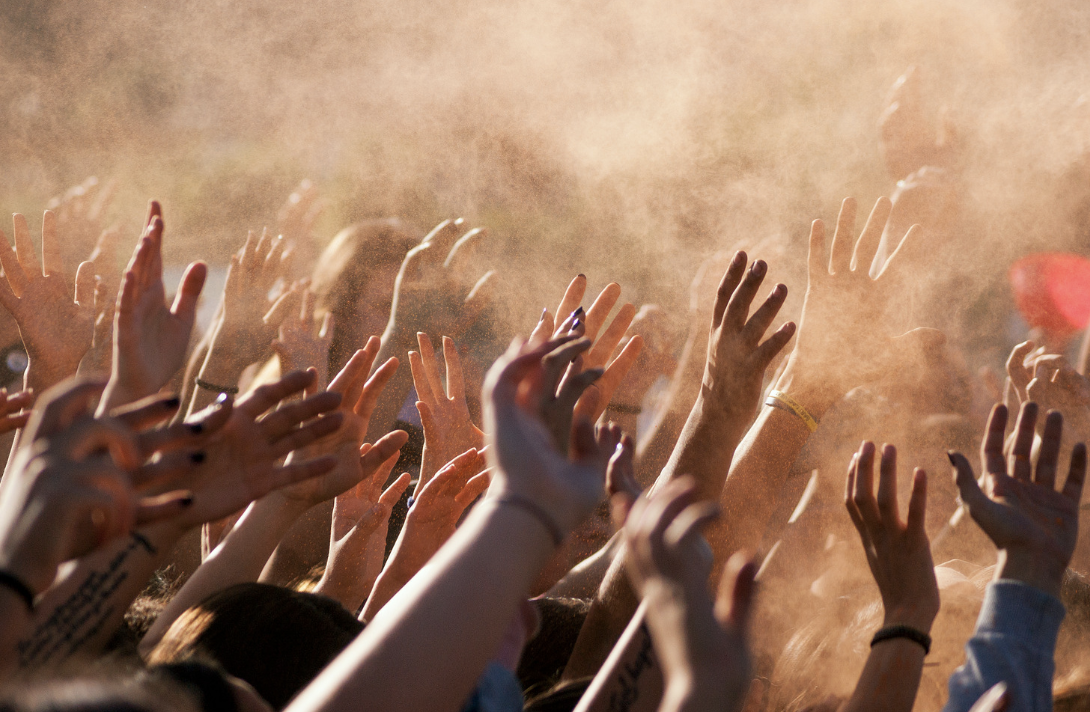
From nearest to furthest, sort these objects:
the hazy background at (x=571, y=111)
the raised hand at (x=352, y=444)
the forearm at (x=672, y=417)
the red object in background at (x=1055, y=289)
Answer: the raised hand at (x=352, y=444) → the forearm at (x=672, y=417) → the red object in background at (x=1055, y=289) → the hazy background at (x=571, y=111)

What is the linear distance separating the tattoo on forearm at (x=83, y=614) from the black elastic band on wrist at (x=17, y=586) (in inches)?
9.6

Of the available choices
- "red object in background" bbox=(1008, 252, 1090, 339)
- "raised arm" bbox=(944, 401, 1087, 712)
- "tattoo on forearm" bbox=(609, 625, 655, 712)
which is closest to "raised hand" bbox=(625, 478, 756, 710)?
"tattoo on forearm" bbox=(609, 625, 655, 712)

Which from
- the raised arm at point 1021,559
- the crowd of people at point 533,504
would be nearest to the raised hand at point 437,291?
the crowd of people at point 533,504

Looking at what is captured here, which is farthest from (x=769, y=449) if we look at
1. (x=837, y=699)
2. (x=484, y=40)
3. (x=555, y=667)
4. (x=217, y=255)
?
(x=217, y=255)

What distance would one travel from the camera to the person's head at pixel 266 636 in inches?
49.1

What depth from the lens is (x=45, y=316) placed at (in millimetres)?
2316

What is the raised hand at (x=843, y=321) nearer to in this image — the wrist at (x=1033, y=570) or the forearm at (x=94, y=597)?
the wrist at (x=1033, y=570)

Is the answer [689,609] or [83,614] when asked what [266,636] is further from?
[689,609]

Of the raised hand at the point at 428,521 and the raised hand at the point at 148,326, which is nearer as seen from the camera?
the raised hand at the point at 148,326

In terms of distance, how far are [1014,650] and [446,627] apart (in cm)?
89

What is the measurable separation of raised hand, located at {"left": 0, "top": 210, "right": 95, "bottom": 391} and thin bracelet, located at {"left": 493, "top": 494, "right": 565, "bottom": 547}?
1.87m

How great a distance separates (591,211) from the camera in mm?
5242

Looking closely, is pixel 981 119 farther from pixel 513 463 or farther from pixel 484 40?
pixel 513 463

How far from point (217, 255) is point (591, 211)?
3326 millimetres
